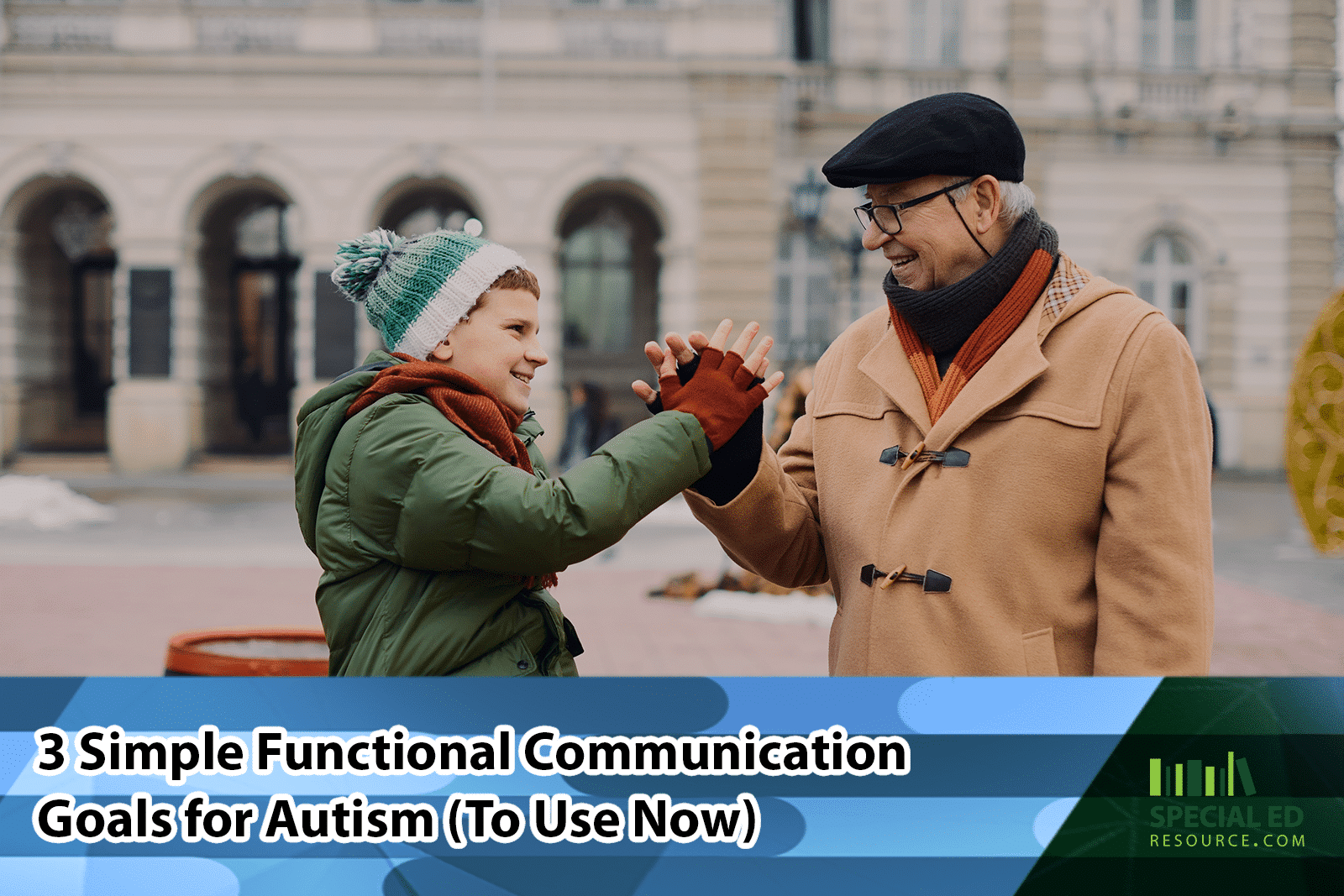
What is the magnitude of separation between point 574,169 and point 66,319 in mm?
9882

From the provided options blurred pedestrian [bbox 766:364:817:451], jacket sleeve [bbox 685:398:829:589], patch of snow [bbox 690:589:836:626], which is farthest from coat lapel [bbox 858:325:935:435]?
patch of snow [bbox 690:589:836:626]

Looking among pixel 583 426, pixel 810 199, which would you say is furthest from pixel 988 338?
pixel 583 426

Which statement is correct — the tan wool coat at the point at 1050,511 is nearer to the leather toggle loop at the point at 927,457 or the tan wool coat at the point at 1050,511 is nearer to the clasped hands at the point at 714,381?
the leather toggle loop at the point at 927,457

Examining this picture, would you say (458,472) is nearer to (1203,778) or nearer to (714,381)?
(714,381)

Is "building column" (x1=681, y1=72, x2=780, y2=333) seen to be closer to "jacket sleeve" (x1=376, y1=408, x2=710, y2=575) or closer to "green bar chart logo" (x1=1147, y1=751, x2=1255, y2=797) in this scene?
"jacket sleeve" (x1=376, y1=408, x2=710, y2=575)

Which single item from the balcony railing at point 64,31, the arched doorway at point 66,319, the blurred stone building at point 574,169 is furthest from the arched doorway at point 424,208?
the balcony railing at point 64,31

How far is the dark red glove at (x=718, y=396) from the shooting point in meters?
1.95

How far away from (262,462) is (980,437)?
1850 cm

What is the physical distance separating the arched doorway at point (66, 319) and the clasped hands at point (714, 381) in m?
20.7

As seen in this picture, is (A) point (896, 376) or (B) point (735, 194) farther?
(B) point (735, 194)

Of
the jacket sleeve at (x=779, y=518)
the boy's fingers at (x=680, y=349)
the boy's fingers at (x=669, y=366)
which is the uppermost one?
the boy's fingers at (x=680, y=349)

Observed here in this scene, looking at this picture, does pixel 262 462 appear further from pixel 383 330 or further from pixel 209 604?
pixel 383 330

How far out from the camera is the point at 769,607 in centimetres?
841

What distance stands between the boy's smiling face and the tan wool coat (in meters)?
0.39
